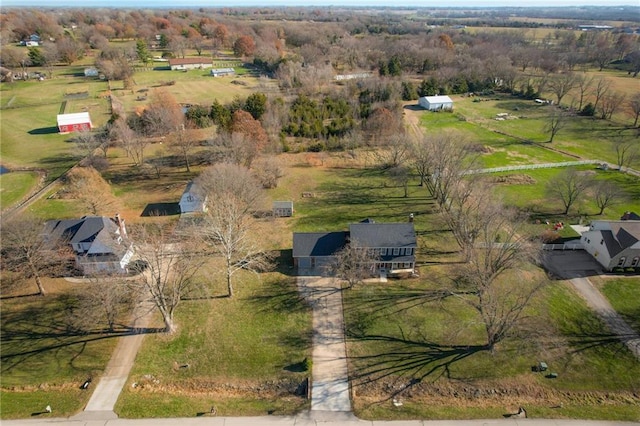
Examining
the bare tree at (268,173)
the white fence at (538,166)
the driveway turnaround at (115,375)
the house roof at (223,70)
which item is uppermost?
the house roof at (223,70)

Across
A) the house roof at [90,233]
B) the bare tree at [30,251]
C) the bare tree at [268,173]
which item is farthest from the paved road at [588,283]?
the bare tree at [30,251]

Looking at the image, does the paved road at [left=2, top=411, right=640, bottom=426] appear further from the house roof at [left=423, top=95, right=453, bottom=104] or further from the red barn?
the house roof at [left=423, top=95, right=453, bottom=104]

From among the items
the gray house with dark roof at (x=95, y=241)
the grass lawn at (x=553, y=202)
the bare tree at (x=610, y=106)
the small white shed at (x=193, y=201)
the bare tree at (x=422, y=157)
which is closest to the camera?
the gray house with dark roof at (x=95, y=241)

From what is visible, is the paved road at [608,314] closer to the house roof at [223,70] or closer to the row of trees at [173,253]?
the row of trees at [173,253]

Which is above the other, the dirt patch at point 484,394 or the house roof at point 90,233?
the house roof at point 90,233

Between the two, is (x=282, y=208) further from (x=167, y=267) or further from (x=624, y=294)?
(x=624, y=294)

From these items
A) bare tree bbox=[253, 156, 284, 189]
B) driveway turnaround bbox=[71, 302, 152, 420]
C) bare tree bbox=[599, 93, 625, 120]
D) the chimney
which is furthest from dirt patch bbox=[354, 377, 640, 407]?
bare tree bbox=[599, 93, 625, 120]
